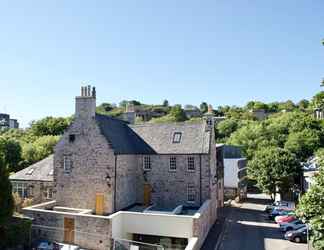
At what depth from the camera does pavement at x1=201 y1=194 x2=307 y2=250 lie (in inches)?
934

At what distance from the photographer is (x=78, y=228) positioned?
938 inches

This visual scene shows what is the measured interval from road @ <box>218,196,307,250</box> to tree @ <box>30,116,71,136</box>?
55427 millimetres

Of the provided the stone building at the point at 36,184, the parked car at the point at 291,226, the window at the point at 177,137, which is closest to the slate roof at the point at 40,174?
the stone building at the point at 36,184

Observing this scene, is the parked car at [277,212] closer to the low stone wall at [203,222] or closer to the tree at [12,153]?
the low stone wall at [203,222]

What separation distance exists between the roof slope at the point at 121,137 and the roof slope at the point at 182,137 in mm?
705

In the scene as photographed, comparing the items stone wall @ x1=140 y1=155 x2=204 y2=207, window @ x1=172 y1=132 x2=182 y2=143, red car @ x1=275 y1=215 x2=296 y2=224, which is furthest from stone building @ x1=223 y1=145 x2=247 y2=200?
stone wall @ x1=140 y1=155 x2=204 y2=207

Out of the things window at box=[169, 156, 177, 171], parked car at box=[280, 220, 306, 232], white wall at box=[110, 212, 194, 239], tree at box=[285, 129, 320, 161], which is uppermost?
tree at box=[285, 129, 320, 161]

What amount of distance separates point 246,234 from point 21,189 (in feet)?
78.5

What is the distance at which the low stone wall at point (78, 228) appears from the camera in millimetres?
22852

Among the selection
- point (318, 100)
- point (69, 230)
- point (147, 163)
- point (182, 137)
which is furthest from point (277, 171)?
point (318, 100)

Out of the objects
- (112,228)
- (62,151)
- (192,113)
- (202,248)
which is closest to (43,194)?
(62,151)

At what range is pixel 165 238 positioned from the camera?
79.4 ft

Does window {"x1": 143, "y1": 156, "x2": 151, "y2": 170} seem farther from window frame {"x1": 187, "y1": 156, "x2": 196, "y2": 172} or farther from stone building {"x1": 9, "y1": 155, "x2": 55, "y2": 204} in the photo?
stone building {"x1": 9, "y1": 155, "x2": 55, "y2": 204}

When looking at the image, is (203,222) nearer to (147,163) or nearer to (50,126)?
(147,163)
